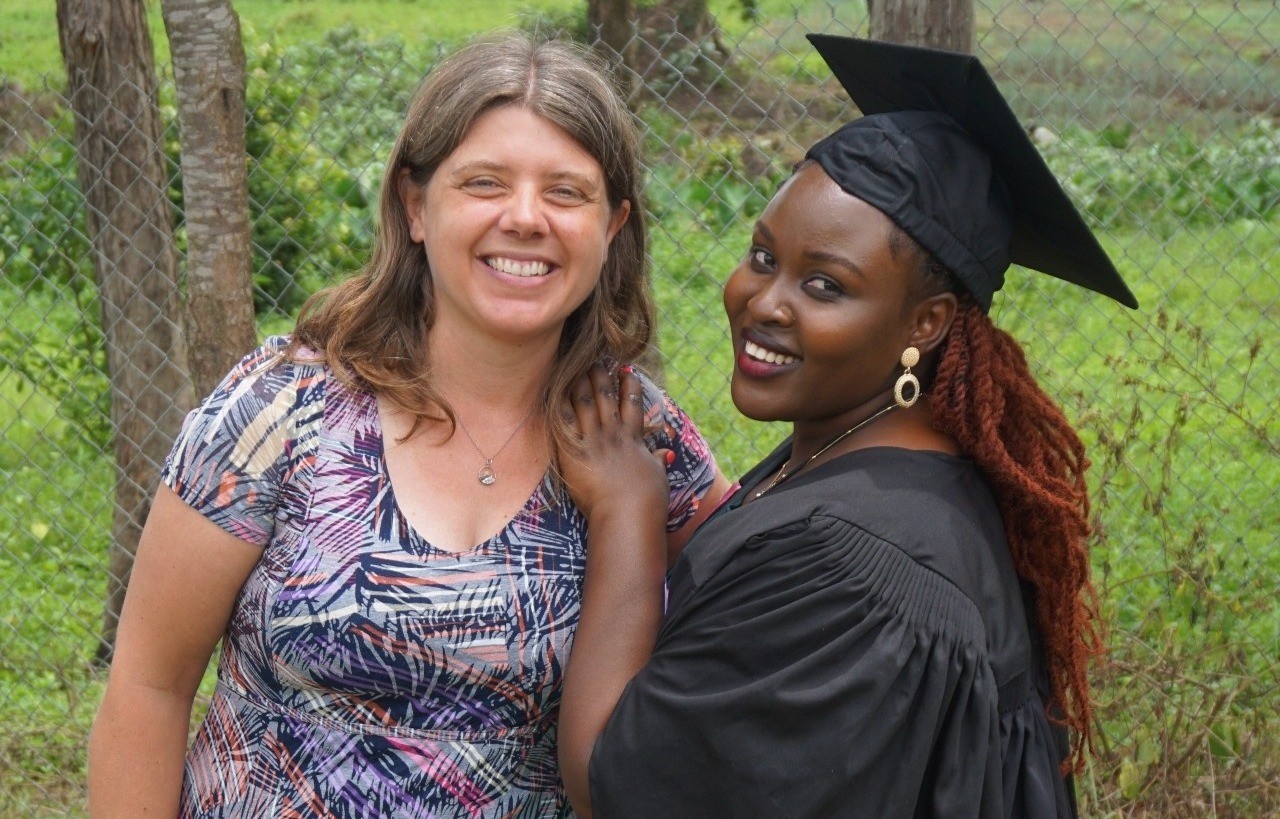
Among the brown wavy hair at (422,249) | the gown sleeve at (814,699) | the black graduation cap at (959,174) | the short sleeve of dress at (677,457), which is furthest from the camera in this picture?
the short sleeve of dress at (677,457)

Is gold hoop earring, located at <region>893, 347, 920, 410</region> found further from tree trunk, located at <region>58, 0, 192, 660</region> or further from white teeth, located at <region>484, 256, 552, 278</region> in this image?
tree trunk, located at <region>58, 0, 192, 660</region>

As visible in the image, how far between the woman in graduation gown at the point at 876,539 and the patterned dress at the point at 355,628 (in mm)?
129

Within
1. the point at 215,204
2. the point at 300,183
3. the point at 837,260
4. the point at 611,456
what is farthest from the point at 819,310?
the point at 300,183

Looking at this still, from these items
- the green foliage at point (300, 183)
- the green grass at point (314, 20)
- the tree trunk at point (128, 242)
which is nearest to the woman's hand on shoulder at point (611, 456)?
the green foliage at point (300, 183)

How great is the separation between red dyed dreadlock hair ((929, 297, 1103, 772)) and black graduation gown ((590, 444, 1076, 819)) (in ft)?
0.22

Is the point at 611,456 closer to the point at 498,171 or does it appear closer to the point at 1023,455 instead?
the point at 498,171

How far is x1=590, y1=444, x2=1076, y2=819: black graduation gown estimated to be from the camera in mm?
1803

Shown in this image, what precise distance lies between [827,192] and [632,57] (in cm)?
217

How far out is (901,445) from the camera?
6.72 feet

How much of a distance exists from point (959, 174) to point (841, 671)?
28.9 inches

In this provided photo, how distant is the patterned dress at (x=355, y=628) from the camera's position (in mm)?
2090

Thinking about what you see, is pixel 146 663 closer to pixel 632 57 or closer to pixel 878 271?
pixel 878 271

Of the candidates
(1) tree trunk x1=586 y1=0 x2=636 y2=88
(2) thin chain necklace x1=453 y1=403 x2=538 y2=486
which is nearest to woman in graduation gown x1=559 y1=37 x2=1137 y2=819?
(2) thin chain necklace x1=453 y1=403 x2=538 y2=486

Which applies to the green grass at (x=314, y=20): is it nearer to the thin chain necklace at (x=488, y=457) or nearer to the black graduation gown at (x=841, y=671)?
the thin chain necklace at (x=488, y=457)
